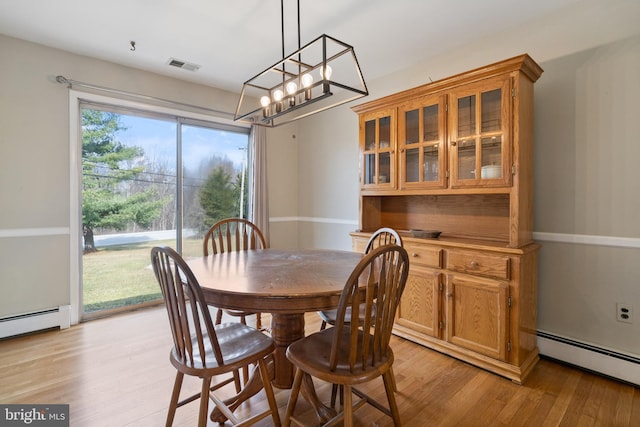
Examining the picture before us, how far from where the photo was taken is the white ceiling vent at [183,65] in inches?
122

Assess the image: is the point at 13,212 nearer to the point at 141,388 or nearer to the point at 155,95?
the point at 155,95

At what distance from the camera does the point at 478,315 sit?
2252mm

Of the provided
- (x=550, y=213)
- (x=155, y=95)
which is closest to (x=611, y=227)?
(x=550, y=213)

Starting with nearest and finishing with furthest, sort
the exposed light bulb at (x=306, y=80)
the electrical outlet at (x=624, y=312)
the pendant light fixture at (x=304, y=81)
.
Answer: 1. the pendant light fixture at (x=304, y=81)
2. the exposed light bulb at (x=306, y=80)
3. the electrical outlet at (x=624, y=312)

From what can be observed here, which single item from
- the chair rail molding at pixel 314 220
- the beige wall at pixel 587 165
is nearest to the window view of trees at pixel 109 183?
the chair rail molding at pixel 314 220

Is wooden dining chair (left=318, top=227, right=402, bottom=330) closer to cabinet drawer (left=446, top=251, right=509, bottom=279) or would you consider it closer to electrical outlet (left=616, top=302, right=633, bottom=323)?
cabinet drawer (left=446, top=251, right=509, bottom=279)

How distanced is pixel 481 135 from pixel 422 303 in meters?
1.37

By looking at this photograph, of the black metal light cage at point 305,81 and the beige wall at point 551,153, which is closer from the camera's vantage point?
the black metal light cage at point 305,81

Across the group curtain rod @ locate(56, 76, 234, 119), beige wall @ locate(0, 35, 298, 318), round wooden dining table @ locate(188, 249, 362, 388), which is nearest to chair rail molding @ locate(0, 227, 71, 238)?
beige wall @ locate(0, 35, 298, 318)

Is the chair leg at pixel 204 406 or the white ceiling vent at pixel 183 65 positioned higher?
the white ceiling vent at pixel 183 65

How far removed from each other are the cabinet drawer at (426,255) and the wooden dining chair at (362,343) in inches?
44.5

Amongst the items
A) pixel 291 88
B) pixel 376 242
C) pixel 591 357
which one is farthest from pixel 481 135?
pixel 591 357

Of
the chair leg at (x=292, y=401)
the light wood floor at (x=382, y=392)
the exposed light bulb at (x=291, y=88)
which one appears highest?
the exposed light bulb at (x=291, y=88)

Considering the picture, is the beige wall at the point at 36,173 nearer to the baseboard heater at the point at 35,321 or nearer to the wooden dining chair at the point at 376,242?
the baseboard heater at the point at 35,321
